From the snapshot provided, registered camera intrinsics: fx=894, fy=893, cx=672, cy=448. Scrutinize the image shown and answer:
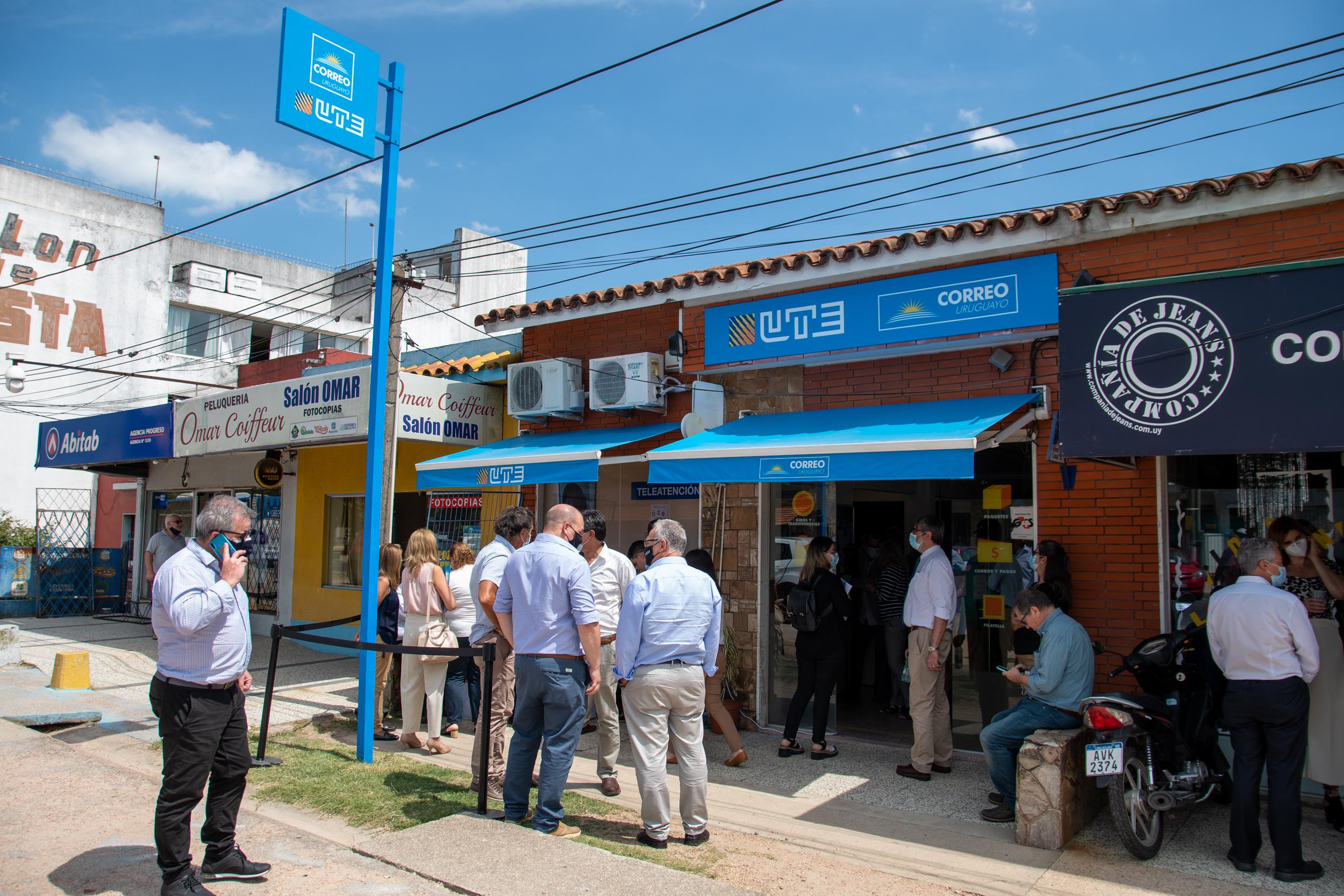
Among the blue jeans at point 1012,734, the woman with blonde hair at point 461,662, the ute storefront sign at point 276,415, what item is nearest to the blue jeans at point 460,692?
the woman with blonde hair at point 461,662

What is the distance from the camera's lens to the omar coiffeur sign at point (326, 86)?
6.28m

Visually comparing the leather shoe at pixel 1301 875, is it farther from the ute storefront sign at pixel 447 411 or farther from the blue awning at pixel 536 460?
the ute storefront sign at pixel 447 411

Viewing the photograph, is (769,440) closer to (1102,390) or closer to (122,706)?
(1102,390)

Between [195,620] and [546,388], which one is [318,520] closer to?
[546,388]

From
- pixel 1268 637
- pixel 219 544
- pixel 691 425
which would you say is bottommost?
pixel 1268 637

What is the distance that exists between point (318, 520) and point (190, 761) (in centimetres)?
1053

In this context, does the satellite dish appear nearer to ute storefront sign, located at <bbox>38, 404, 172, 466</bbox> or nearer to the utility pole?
the utility pole

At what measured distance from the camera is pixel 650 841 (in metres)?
4.99

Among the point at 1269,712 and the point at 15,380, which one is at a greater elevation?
the point at 15,380

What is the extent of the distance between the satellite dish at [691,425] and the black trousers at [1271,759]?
16.3 feet

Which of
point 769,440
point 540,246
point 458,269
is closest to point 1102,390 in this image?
point 769,440

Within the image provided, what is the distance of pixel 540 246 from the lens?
11453 millimetres

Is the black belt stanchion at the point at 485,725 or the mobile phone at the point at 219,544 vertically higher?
the mobile phone at the point at 219,544

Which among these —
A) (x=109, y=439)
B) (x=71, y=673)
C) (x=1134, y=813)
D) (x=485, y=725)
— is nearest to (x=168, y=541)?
(x=109, y=439)
